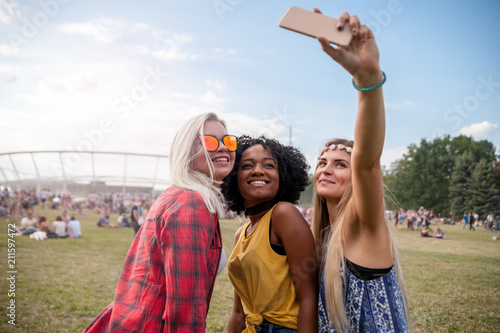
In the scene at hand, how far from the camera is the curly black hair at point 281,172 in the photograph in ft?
9.49

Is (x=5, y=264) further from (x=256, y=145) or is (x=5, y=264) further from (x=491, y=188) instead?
(x=491, y=188)

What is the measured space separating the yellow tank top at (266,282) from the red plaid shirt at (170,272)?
1.81ft

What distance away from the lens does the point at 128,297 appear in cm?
174

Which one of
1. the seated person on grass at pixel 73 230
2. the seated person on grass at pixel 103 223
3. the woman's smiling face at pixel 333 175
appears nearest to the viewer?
the woman's smiling face at pixel 333 175

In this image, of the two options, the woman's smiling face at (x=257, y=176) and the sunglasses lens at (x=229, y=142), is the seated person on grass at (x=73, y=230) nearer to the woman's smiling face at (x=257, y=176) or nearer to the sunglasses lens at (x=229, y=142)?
the woman's smiling face at (x=257, y=176)

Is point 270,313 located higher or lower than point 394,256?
lower

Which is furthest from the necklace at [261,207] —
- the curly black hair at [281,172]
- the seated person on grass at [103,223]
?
the seated person on grass at [103,223]

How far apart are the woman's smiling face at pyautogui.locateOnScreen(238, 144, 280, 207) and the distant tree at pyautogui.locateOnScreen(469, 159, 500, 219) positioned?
1386 inches

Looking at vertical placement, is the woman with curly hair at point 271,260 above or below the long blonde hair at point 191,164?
below

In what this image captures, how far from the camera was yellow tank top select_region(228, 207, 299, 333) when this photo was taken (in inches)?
89.1

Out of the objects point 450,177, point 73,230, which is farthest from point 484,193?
point 73,230

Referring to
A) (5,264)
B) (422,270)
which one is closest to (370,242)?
(422,270)

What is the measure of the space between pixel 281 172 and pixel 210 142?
90 cm

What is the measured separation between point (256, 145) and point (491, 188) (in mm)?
36658
